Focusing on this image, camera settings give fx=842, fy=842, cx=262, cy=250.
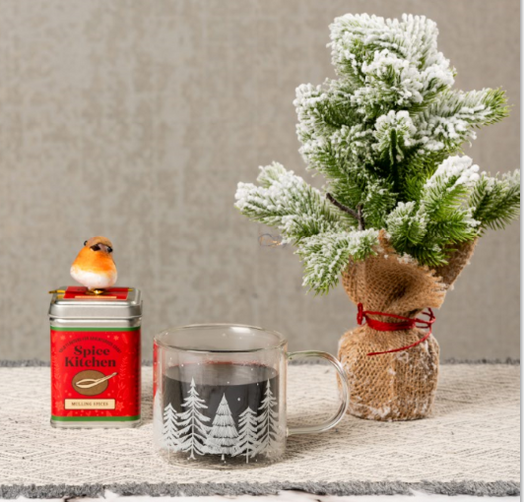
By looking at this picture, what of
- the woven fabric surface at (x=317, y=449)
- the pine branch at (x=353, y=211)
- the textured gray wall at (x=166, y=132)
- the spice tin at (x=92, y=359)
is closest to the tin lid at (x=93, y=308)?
the spice tin at (x=92, y=359)

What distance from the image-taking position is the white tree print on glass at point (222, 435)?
2.40ft

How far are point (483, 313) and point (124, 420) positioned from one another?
1030mm

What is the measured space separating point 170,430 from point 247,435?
0.07 metres

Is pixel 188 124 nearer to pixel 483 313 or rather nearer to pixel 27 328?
pixel 27 328

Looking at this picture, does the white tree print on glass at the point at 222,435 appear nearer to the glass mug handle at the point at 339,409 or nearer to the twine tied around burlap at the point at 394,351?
the glass mug handle at the point at 339,409

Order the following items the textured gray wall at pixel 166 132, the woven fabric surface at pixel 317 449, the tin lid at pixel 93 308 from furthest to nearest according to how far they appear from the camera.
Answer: the textured gray wall at pixel 166 132 → the tin lid at pixel 93 308 → the woven fabric surface at pixel 317 449

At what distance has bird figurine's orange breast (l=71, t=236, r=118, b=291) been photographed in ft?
2.88

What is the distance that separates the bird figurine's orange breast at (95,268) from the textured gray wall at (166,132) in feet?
2.24

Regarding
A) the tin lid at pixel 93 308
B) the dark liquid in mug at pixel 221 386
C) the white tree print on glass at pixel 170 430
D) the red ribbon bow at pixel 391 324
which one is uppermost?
the tin lid at pixel 93 308

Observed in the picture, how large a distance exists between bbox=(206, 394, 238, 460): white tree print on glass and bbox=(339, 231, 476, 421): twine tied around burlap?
0.21 m

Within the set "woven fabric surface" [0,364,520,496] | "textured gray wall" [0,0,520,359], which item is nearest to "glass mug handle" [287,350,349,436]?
"woven fabric surface" [0,364,520,496]

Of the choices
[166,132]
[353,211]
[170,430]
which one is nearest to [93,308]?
[170,430]

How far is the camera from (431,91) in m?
0.86

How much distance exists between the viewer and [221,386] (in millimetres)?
734
